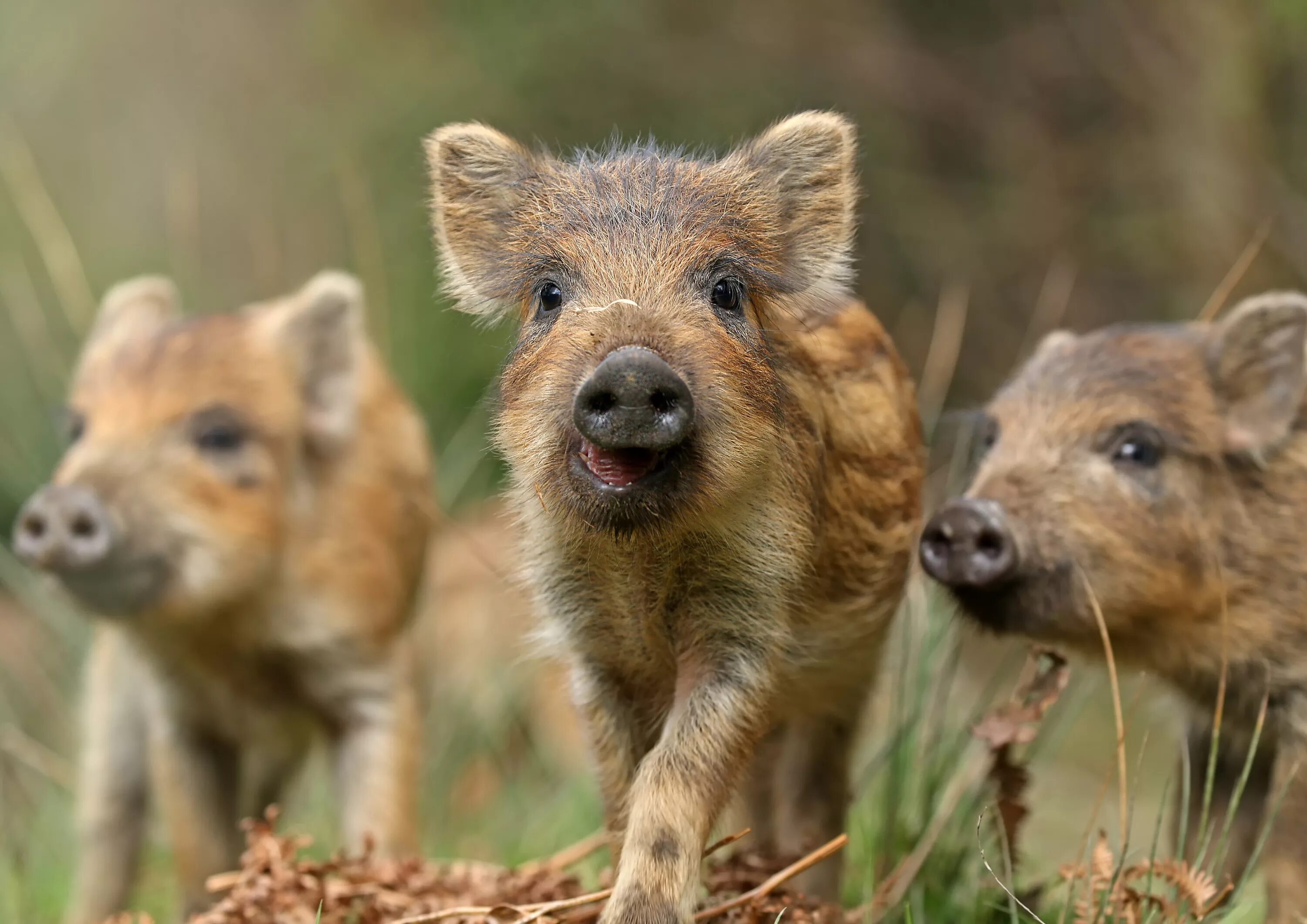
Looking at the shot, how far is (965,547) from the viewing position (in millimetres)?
4516

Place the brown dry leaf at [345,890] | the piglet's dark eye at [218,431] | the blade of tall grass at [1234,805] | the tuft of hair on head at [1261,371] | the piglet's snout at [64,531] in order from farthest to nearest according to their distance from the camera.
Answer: the piglet's dark eye at [218,431], the piglet's snout at [64,531], the tuft of hair on head at [1261,371], the brown dry leaf at [345,890], the blade of tall grass at [1234,805]

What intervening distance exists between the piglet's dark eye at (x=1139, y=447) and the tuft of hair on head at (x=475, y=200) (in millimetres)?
2027

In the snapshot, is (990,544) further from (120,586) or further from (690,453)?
(120,586)

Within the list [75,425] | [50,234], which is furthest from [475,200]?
[50,234]

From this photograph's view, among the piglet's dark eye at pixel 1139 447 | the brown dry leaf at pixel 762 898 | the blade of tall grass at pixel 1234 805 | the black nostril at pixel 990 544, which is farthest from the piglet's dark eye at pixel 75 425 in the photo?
the blade of tall grass at pixel 1234 805

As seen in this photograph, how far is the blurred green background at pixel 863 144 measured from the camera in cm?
969

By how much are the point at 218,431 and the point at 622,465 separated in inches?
123

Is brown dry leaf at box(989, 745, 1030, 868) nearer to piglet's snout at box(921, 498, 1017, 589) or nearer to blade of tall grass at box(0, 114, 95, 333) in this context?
piglet's snout at box(921, 498, 1017, 589)

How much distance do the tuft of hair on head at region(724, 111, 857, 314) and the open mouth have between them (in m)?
0.86

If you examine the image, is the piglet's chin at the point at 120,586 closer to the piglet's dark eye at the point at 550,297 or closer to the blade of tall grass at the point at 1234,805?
the piglet's dark eye at the point at 550,297

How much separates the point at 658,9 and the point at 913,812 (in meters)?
7.23

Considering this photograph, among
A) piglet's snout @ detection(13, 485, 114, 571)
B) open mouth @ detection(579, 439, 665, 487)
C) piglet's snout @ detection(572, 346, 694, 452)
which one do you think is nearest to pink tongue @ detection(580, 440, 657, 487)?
open mouth @ detection(579, 439, 665, 487)

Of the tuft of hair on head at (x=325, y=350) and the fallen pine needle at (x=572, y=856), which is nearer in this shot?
the fallen pine needle at (x=572, y=856)

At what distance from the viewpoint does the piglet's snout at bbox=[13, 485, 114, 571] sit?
552cm
